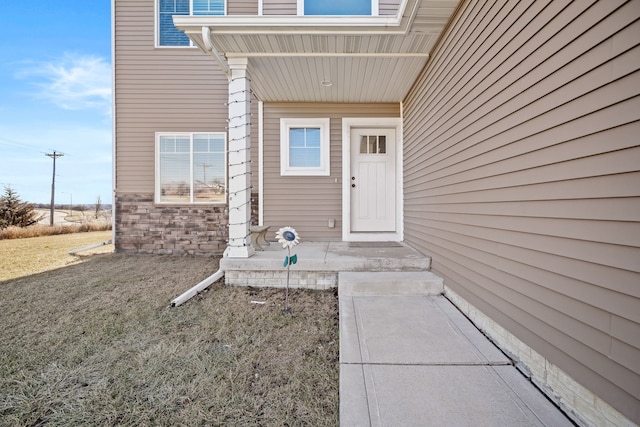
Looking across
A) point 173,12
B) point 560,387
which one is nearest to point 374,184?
point 560,387

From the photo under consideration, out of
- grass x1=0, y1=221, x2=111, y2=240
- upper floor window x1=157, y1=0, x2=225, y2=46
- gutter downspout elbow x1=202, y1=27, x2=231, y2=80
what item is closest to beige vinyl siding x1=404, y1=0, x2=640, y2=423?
gutter downspout elbow x1=202, y1=27, x2=231, y2=80

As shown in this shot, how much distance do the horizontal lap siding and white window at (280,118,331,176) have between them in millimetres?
1522

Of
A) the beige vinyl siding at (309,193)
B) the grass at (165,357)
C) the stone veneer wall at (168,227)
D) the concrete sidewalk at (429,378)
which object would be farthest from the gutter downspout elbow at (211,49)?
the concrete sidewalk at (429,378)

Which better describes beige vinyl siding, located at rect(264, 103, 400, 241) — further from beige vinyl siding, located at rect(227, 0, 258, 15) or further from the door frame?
beige vinyl siding, located at rect(227, 0, 258, 15)

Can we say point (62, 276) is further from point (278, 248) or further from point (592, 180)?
point (592, 180)

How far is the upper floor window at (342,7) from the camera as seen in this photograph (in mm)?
4414

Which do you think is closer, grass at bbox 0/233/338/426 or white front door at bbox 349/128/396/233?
grass at bbox 0/233/338/426

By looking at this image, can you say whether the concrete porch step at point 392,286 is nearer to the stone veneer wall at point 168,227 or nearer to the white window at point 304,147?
the white window at point 304,147

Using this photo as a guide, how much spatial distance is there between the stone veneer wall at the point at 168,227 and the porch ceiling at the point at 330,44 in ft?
9.39

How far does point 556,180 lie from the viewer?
4.91 feet

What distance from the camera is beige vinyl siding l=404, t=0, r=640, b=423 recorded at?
1146 mm

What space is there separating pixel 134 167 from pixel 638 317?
6998mm

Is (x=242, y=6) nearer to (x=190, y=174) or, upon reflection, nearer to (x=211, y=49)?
(x=211, y=49)

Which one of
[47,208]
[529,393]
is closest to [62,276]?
[529,393]
